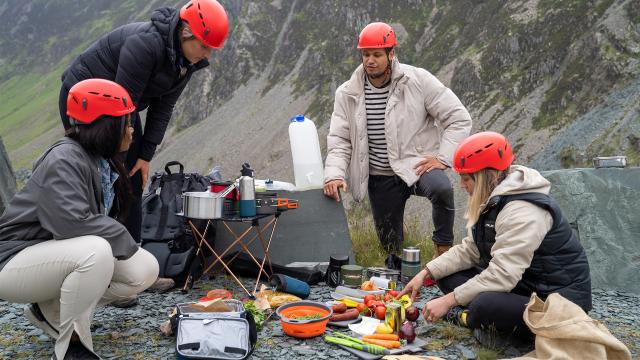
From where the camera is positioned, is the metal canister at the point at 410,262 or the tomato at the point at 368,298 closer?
the tomato at the point at 368,298

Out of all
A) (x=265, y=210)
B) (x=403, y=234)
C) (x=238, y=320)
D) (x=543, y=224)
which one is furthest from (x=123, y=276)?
(x=403, y=234)

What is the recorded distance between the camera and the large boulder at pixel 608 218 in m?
6.14

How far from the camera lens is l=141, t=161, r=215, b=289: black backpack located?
5902 mm

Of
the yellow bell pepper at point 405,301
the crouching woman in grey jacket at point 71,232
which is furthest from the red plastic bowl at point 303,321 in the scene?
the crouching woman in grey jacket at point 71,232

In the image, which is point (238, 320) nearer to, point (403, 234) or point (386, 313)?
point (386, 313)

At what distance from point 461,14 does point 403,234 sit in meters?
38.5

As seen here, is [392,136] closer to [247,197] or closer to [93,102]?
[247,197]

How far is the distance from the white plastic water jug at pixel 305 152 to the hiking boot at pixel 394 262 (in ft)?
4.70

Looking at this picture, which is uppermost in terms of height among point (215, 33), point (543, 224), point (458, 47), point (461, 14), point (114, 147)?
point (461, 14)

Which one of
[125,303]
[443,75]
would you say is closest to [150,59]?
[125,303]

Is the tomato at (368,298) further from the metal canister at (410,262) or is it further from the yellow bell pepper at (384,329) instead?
the metal canister at (410,262)

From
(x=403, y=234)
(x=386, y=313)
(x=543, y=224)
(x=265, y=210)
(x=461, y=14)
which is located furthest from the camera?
(x=461, y=14)

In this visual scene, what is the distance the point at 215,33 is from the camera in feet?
16.3

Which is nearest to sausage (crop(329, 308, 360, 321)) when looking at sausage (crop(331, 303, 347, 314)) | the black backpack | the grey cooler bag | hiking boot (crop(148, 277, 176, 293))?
sausage (crop(331, 303, 347, 314))
